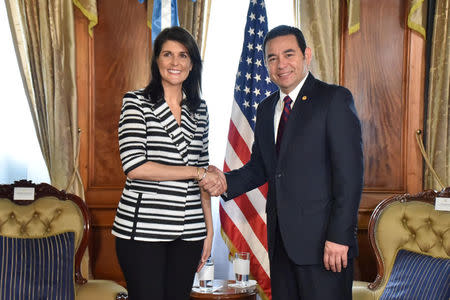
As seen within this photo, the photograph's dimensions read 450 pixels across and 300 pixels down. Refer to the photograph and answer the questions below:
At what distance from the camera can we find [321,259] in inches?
77.6

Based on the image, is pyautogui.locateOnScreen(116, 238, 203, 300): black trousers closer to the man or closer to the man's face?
the man

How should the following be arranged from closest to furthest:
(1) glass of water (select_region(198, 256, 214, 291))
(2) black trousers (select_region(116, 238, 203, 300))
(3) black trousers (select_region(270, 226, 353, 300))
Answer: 1. (2) black trousers (select_region(116, 238, 203, 300))
2. (3) black trousers (select_region(270, 226, 353, 300))
3. (1) glass of water (select_region(198, 256, 214, 291))

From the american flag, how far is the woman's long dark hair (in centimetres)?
127

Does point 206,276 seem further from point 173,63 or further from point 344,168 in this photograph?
point 173,63

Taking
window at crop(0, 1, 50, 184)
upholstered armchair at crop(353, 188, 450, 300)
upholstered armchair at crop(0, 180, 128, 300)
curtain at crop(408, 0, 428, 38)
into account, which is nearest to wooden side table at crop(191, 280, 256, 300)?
upholstered armchair at crop(0, 180, 128, 300)

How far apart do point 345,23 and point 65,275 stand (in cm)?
263

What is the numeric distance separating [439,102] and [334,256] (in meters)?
2.07

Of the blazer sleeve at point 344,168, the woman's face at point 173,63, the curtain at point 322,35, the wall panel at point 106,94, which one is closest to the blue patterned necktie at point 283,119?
the blazer sleeve at point 344,168

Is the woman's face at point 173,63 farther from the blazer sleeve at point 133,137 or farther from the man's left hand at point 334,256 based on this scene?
the man's left hand at point 334,256

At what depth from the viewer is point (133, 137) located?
1.88 meters

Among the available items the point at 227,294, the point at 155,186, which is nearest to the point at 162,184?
the point at 155,186

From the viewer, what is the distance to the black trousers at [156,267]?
1836 millimetres

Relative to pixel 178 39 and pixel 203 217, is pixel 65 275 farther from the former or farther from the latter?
pixel 178 39

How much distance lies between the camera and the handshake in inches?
80.1
